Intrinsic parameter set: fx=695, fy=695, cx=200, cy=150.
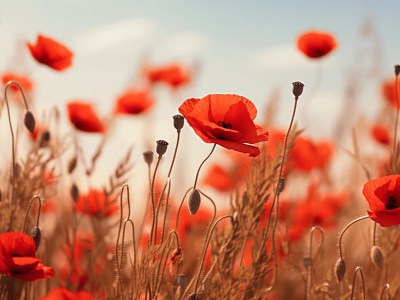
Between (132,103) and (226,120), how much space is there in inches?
61.2

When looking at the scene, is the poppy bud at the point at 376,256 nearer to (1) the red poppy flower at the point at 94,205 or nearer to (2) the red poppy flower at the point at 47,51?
(1) the red poppy flower at the point at 94,205

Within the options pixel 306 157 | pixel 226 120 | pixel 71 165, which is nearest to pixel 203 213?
pixel 306 157

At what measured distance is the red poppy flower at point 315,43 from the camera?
2066mm

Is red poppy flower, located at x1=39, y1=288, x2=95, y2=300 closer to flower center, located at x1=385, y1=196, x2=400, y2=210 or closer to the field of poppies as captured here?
the field of poppies

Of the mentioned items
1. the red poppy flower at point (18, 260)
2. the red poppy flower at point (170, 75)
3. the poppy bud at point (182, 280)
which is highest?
the red poppy flower at point (170, 75)

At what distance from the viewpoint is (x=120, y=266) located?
1.20 metres

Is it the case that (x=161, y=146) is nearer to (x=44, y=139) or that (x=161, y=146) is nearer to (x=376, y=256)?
(x=376, y=256)

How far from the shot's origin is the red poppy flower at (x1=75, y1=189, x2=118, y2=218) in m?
1.84

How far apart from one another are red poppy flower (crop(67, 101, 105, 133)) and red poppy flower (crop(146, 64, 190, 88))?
4.62 ft

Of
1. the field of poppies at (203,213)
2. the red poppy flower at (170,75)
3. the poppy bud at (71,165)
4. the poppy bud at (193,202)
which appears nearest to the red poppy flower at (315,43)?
the field of poppies at (203,213)

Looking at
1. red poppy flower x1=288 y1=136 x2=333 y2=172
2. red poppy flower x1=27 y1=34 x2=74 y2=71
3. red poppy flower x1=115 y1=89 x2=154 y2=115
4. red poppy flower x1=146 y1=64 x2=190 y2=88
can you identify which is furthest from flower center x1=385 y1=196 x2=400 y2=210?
red poppy flower x1=146 y1=64 x2=190 y2=88

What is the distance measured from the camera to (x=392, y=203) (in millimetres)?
1209

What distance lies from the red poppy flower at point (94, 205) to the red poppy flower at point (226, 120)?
0.61 metres

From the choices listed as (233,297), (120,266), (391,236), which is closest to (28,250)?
(120,266)
